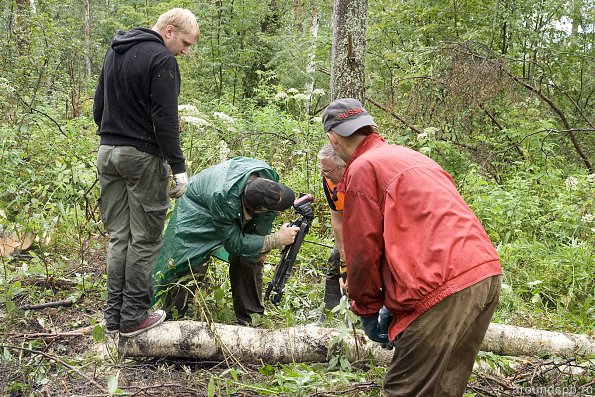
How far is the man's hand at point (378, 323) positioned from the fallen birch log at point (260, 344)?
1.22 meters

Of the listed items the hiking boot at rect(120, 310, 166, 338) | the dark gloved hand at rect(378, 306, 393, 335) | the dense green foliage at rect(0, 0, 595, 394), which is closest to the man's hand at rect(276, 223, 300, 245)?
the dense green foliage at rect(0, 0, 595, 394)

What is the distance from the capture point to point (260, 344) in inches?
144

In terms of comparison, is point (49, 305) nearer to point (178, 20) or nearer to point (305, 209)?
point (305, 209)

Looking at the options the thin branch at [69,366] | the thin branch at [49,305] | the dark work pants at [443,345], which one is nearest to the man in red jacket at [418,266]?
the dark work pants at [443,345]

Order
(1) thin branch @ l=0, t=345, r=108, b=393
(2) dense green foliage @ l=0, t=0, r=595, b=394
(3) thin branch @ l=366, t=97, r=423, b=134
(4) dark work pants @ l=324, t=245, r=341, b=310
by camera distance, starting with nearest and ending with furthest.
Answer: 1. (1) thin branch @ l=0, t=345, r=108, b=393
2. (4) dark work pants @ l=324, t=245, r=341, b=310
3. (2) dense green foliage @ l=0, t=0, r=595, b=394
4. (3) thin branch @ l=366, t=97, r=423, b=134

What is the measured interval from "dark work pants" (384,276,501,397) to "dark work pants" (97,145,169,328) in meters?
1.97

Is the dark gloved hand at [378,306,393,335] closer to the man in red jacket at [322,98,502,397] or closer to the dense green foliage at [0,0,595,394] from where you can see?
the man in red jacket at [322,98,502,397]

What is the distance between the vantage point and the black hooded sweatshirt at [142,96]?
10.9 ft

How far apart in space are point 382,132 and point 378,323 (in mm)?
5454

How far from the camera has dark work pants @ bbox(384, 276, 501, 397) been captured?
2.04 meters

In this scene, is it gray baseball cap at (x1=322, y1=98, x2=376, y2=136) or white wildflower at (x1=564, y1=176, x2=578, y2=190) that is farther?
white wildflower at (x1=564, y1=176, x2=578, y2=190)

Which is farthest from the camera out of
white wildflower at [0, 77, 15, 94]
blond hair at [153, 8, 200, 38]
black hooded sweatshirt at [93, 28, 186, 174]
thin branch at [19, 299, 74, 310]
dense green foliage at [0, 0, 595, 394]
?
white wildflower at [0, 77, 15, 94]

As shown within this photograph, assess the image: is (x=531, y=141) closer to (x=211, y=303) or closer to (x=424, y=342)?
(x=211, y=303)

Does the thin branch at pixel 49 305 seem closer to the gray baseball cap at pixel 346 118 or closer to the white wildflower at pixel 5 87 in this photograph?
the gray baseball cap at pixel 346 118
